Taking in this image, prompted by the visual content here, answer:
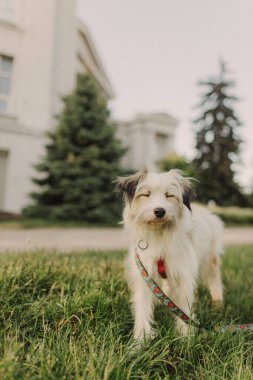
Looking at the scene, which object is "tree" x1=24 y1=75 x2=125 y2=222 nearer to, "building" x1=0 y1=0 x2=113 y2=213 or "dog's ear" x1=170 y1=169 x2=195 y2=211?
"building" x1=0 y1=0 x2=113 y2=213

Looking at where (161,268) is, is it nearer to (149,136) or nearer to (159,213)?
(159,213)

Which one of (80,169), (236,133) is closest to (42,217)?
(80,169)

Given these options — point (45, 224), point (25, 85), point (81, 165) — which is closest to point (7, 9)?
point (25, 85)

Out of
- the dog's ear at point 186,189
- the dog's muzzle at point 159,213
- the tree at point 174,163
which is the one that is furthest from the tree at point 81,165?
the tree at point 174,163

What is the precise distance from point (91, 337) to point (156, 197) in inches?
47.0

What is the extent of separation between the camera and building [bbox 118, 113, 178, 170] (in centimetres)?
3138

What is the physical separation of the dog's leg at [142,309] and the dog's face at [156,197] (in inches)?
22.5

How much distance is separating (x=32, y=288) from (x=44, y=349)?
967mm

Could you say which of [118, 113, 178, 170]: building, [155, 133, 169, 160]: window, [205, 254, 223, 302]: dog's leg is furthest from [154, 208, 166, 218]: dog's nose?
[155, 133, 169, 160]: window

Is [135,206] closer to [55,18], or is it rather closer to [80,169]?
[80,169]

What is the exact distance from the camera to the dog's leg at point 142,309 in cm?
239

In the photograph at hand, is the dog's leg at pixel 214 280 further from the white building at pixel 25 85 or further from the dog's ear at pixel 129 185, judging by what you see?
the white building at pixel 25 85

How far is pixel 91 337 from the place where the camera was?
2.09m

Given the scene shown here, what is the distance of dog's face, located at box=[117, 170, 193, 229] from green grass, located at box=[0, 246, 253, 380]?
0.80m
